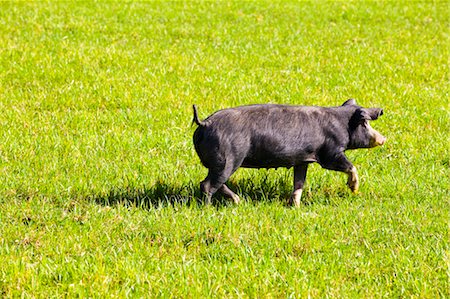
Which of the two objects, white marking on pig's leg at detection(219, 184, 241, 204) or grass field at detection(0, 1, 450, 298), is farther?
white marking on pig's leg at detection(219, 184, 241, 204)

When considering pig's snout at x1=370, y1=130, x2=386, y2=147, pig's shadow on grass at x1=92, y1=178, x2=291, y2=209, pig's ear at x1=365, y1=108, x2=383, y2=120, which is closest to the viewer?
pig's shadow on grass at x1=92, y1=178, x2=291, y2=209

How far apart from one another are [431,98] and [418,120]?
1.26 meters

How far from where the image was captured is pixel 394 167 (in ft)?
29.6

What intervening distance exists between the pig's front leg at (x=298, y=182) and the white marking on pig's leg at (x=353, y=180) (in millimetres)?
427

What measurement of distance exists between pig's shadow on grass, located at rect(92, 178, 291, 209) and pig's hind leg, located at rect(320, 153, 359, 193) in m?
0.62

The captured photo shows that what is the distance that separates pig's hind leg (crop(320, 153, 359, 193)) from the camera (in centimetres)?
758

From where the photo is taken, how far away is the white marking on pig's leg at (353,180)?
761 centimetres

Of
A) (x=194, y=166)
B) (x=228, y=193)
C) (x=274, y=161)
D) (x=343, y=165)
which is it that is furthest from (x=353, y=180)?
(x=194, y=166)

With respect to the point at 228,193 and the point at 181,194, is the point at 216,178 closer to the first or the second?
the point at 228,193

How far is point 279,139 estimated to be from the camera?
729 cm

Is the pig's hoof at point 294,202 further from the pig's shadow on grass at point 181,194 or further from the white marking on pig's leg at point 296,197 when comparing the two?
the pig's shadow on grass at point 181,194

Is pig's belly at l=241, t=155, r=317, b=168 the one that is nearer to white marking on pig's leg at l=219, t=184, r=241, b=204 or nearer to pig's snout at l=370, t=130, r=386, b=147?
white marking on pig's leg at l=219, t=184, r=241, b=204

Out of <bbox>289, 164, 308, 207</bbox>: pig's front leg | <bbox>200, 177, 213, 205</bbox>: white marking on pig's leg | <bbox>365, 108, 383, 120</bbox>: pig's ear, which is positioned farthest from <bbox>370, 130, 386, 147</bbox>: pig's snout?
<bbox>200, 177, 213, 205</bbox>: white marking on pig's leg

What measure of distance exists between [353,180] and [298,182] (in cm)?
52
